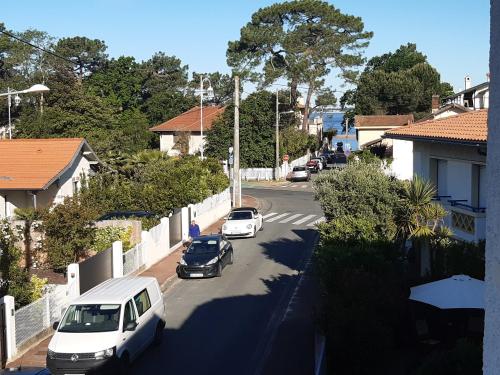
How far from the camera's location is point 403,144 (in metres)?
47.3

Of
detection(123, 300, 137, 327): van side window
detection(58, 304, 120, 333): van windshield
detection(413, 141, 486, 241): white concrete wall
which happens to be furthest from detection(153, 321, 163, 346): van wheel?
detection(413, 141, 486, 241): white concrete wall

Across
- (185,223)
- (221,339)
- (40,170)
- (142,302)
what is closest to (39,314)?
(142,302)

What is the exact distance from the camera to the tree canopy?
64375 mm

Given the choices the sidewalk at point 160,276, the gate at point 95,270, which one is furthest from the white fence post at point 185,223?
the gate at point 95,270

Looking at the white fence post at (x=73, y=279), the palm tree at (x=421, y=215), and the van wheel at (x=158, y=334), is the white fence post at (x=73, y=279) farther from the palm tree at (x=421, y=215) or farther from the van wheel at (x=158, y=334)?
the palm tree at (x=421, y=215)

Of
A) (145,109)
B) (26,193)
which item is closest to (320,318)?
(26,193)

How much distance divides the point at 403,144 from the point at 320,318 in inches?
1452

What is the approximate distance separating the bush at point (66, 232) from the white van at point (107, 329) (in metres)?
5.47

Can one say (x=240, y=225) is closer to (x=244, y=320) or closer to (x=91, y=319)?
(x=244, y=320)

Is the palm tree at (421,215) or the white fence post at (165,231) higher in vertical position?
the palm tree at (421,215)

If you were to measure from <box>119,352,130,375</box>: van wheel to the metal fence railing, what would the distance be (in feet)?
9.47

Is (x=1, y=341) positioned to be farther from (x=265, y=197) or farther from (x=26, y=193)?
(x=265, y=197)

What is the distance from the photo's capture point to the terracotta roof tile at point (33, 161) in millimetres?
28141

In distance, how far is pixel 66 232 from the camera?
2031 centimetres
